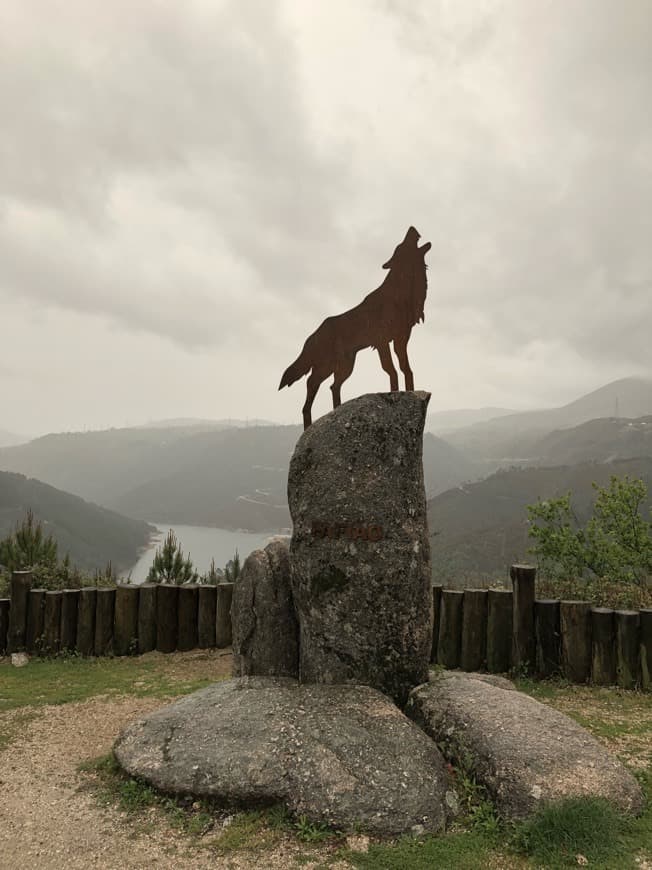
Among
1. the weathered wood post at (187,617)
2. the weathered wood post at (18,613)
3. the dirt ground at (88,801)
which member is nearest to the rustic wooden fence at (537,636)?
the dirt ground at (88,801)

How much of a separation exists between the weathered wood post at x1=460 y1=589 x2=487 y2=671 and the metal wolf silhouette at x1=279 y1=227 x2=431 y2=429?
4290 millimetres

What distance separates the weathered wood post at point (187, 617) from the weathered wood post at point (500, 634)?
557 centimetres

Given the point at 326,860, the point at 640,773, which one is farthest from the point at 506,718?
the point at 326,860

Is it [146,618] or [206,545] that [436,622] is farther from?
[206,545]

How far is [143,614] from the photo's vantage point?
10.9 metres

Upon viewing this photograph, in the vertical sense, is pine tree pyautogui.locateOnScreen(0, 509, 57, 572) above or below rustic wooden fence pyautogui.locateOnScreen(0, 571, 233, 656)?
above

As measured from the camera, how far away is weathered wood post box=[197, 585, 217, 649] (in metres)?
11.1

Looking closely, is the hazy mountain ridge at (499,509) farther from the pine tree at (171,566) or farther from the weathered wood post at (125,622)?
the weathered wood post at (125,622)

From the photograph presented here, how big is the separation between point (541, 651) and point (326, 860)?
611 centimetres

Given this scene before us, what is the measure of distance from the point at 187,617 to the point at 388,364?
6649 mm

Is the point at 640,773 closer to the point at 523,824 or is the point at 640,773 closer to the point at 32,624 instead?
the point at 523,824

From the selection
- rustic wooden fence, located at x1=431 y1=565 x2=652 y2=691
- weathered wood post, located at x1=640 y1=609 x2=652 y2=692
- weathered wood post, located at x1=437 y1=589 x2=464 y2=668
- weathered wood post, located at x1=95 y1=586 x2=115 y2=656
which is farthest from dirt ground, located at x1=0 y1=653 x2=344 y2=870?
weathered wood post, located at x1=640 y1=609 x2=652 y2=692

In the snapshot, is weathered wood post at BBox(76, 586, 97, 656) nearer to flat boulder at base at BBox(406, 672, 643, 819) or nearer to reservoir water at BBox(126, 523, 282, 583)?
flat boulder at base at BBox(406, 672, 643, 819)

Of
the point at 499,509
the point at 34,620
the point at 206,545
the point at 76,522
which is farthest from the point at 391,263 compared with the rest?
the point at 206,545
